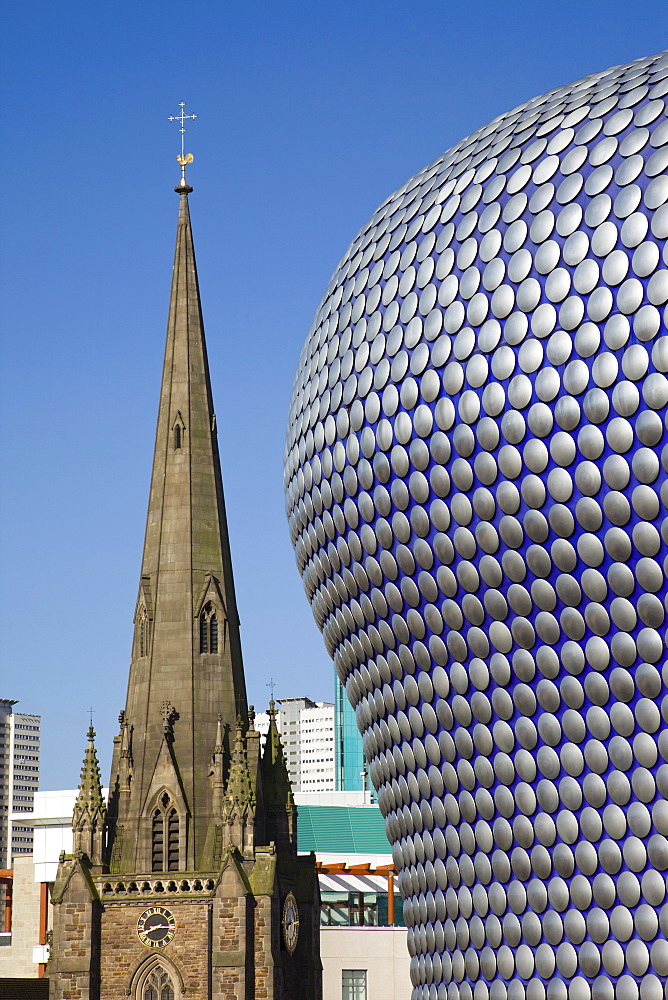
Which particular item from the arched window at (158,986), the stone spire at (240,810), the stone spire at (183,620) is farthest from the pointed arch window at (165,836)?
the arched window at (158,986)

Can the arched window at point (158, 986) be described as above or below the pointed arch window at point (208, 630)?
below

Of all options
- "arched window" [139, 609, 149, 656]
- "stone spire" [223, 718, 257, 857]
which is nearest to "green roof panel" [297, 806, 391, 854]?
"arched window" [139, 609, 149, 656]

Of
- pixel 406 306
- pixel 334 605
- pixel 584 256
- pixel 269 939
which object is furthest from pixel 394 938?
pixel 584 256

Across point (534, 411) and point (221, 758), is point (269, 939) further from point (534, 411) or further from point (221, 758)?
point (534, 411)

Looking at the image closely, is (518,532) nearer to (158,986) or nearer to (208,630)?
(208,630)

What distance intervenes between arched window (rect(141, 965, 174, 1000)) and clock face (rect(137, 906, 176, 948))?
3.05 feet

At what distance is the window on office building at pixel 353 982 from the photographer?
77500mm

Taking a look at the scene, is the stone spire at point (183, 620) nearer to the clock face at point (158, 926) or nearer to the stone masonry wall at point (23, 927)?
the clock face at point (158, 926)

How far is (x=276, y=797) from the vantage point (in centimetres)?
6512

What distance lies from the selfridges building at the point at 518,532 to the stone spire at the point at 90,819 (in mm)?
13993

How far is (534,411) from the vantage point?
43156 mm

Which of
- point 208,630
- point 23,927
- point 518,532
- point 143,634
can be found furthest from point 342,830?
point 518,532

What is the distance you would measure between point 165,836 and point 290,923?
5881 millimetres

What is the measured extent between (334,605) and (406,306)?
1103 centimetres
